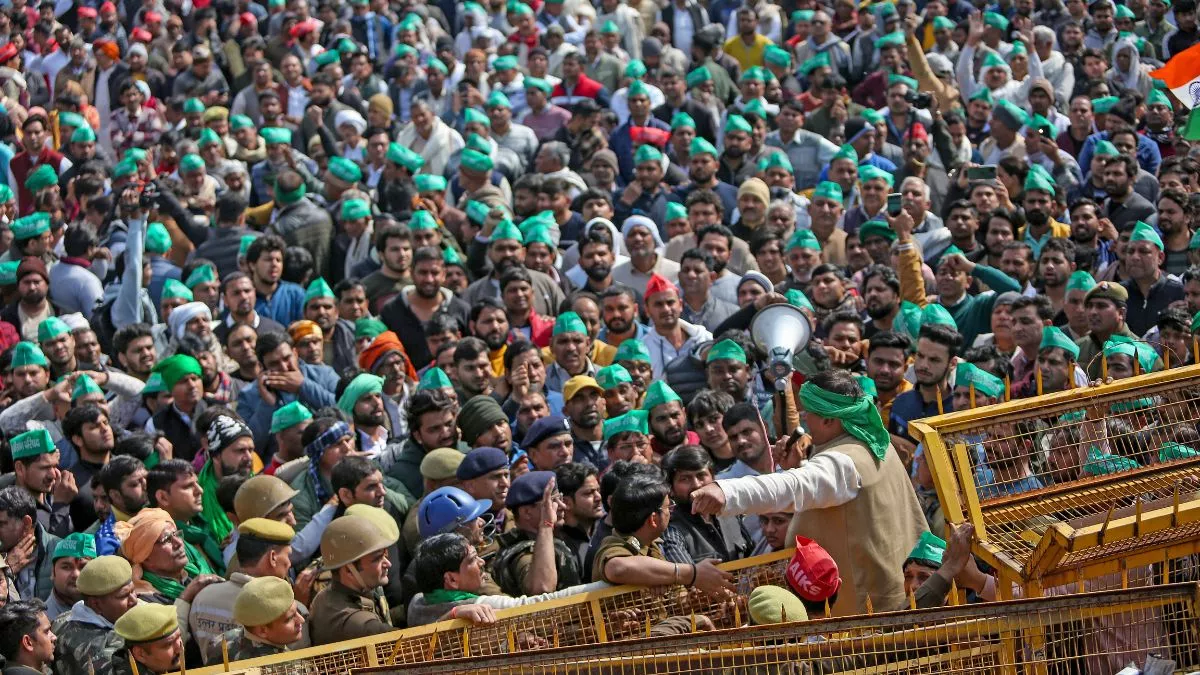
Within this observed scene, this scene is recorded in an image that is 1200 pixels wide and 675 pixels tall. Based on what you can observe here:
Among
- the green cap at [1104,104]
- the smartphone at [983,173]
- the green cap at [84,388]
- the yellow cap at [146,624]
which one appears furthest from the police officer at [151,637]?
the green cap at [1104,104]

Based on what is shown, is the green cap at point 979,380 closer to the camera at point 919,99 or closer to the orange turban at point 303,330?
the orange turban at point 303,330

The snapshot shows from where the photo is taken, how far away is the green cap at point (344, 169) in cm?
1444

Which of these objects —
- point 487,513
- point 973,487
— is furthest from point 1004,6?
point 973,487

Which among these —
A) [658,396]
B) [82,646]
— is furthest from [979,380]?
[82,646]

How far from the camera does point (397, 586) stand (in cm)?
793

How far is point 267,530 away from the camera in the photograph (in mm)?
7621

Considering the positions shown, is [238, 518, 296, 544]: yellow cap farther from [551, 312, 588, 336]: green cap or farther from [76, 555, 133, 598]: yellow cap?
[551, 312, 588, 336]: green cap

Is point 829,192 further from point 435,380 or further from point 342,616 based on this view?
point 342,616

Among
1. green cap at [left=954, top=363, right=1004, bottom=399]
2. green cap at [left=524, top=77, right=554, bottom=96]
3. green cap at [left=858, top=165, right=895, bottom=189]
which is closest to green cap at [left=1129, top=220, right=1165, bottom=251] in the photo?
green cap at [left=954, top=363, right=1004, bottom=399]

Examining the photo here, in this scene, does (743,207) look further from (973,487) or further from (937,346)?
(973,487)

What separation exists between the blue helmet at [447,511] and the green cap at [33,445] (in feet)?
8.72

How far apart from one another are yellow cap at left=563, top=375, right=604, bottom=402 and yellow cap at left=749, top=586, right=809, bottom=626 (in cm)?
437

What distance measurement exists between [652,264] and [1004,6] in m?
6.99

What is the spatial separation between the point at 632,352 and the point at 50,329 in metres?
3.82
